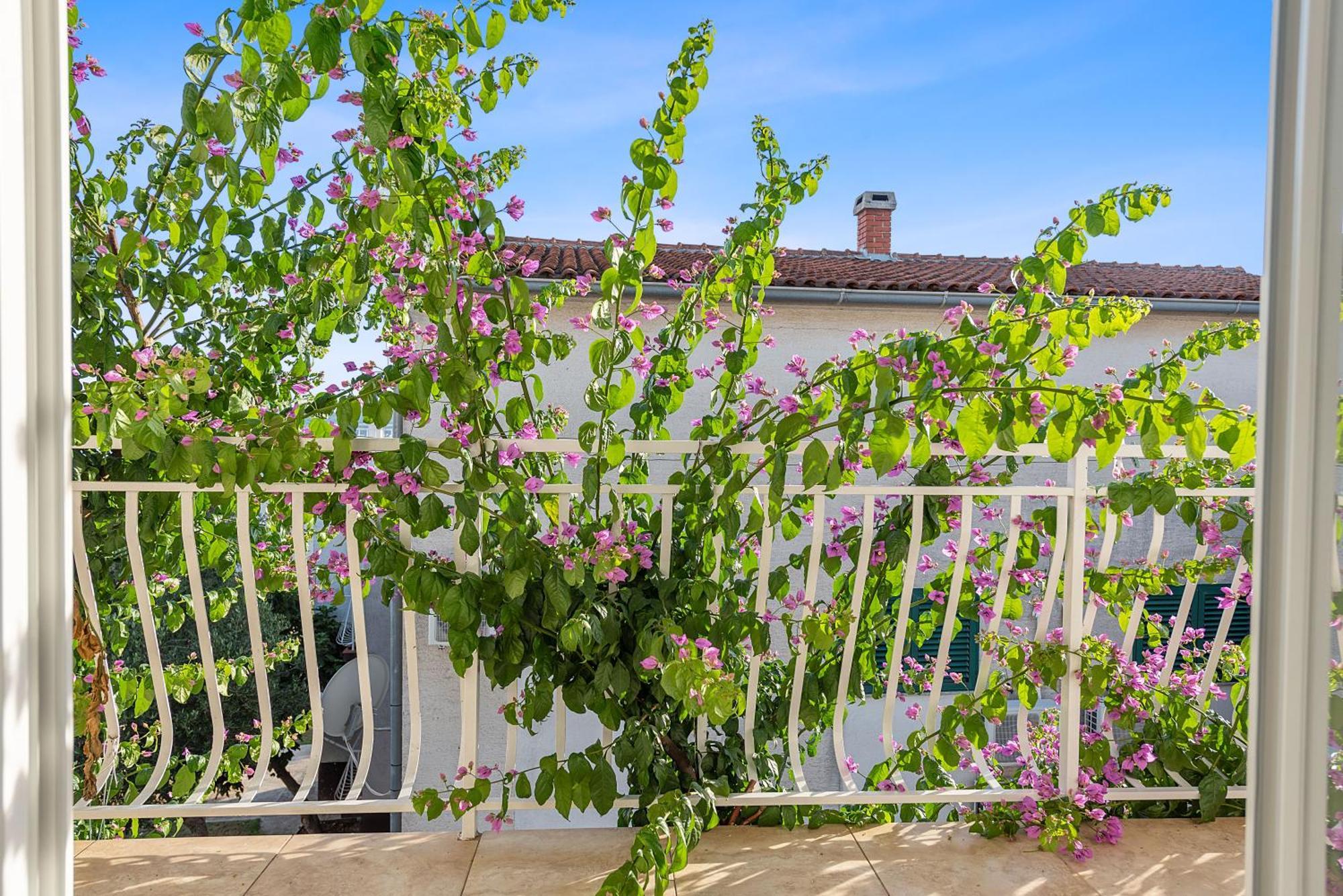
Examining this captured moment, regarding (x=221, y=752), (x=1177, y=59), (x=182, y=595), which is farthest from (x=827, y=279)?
(x=1177, y=59)

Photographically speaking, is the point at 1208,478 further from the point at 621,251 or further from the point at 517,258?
the point at 517,258

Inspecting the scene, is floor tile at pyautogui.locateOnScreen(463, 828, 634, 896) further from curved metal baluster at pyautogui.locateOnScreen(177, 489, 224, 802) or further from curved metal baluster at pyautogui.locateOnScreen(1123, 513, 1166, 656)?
curved metal baluster at pyautogui.locateOnScreen(1123, 513, 1166, 656)

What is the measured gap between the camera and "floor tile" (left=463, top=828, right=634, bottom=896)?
189 cm

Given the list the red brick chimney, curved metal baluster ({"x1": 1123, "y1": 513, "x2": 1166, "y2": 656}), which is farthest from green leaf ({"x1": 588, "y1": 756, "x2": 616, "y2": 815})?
the red brick chimney

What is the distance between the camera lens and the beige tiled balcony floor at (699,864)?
1.90 meters

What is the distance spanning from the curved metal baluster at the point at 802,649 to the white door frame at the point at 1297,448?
1.24m

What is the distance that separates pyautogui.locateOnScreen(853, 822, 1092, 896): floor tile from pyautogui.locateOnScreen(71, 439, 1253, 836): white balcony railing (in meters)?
0.10

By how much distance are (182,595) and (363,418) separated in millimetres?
1480

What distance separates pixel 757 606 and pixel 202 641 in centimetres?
131

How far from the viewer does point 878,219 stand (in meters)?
9.05

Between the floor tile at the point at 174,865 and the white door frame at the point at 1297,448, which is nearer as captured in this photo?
the white door frame at the point at 1297,448

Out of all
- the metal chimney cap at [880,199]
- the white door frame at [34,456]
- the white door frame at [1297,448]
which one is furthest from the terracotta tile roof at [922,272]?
the white door frame at [1297,448]

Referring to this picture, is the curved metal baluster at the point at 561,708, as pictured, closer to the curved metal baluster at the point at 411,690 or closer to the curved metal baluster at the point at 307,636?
the curved metal baluster at the point at 411,690

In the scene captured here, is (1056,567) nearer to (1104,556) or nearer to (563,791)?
(1104,556)
